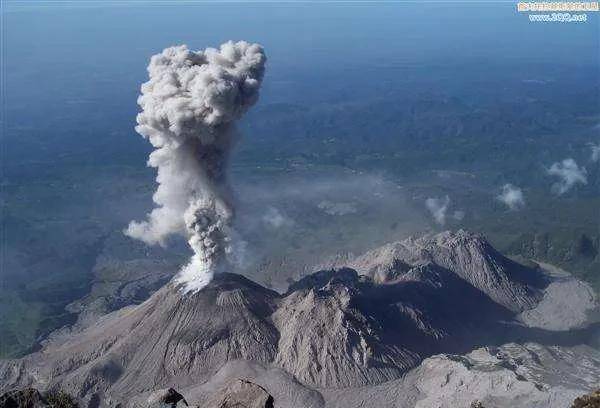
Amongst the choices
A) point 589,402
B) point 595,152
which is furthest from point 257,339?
point 595,152

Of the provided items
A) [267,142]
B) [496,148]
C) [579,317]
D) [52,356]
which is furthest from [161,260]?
[496,148]

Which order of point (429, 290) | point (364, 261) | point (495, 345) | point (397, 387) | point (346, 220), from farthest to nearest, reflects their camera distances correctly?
point (346, 220) → point (364, 261) → point (429, 290) → point (495, 345) → point (397, 387)

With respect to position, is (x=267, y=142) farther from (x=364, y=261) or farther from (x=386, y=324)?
(x=386, y=324)

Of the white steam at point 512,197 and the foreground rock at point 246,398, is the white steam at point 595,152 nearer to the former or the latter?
the white steam at point 512,197

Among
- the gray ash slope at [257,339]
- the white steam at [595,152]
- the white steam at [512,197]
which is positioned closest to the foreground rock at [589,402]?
the gray ash slope at [257,339]

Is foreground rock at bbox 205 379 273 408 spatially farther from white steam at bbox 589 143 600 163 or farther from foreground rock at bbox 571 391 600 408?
white steam at bbox 589 143 600 163

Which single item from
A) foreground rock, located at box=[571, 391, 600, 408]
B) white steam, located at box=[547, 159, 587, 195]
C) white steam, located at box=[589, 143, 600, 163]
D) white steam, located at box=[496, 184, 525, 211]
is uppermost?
foreground rock, located at box=[571, 391, 600, 408]

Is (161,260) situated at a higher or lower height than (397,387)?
lower

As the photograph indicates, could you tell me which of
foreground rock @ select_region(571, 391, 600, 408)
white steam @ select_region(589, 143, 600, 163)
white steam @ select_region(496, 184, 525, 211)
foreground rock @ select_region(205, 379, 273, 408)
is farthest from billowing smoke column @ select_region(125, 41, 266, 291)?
white steam @ select_region(589, 143, 600, 163)
